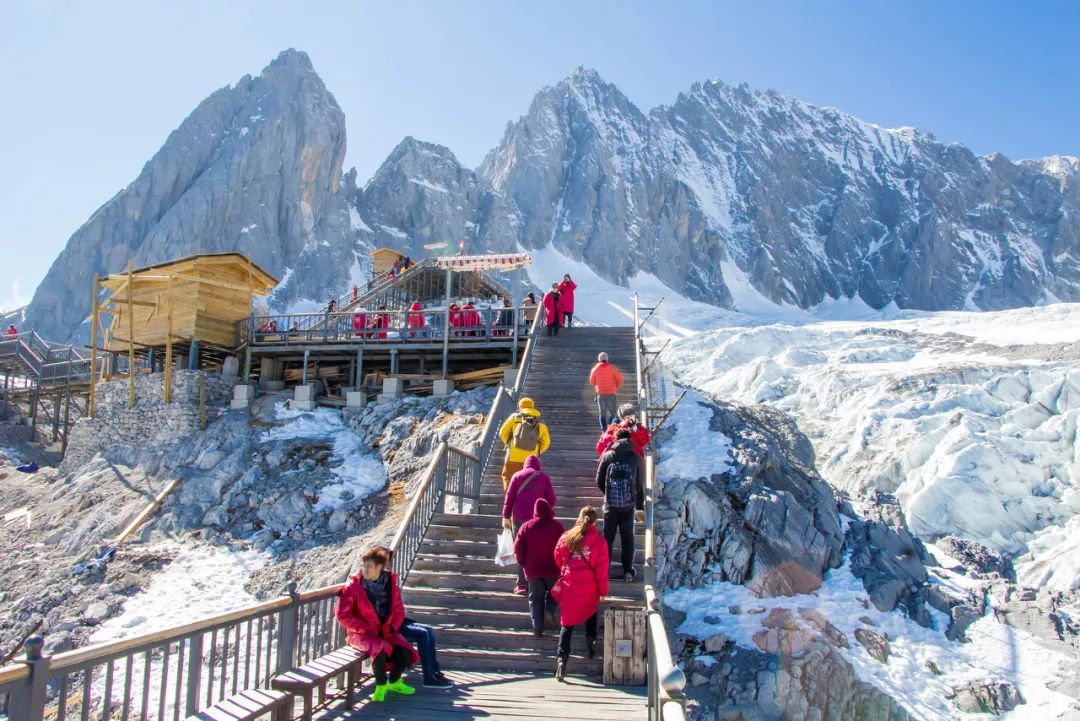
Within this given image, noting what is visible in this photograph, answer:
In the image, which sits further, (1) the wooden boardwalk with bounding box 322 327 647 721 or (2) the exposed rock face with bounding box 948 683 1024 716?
(2) the exposed rock face with bounding box 948 683 1024 716

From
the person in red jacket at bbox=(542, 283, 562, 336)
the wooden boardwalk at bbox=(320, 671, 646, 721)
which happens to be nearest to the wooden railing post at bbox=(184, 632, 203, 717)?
the wooden boardwalk at bbox=(320, 671, 646, 721)

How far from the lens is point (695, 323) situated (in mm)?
96562

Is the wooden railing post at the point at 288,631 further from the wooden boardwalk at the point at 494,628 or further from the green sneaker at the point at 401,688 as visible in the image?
the green sneaker at the point at 401,688

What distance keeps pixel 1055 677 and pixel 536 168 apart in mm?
128741

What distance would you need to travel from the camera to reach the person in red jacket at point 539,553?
783 centimetres

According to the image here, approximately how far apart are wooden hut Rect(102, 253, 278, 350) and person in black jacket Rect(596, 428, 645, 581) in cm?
1824

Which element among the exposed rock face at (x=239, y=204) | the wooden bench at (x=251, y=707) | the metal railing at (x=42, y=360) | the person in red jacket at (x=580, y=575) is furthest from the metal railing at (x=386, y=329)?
the exposed rock face at (x=239, y=204)

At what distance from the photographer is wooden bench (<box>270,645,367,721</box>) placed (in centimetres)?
594

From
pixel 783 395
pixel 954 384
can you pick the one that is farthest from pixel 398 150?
pixel 954 384

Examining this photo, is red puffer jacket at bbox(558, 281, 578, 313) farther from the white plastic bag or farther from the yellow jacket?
the white plastic bag

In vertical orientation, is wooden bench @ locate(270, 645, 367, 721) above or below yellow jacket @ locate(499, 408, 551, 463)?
below

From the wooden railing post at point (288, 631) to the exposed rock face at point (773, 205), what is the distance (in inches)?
4806

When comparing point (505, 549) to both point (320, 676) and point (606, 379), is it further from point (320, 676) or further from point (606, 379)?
point (606, 379)

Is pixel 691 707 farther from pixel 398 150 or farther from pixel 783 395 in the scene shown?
pixel 398 150
